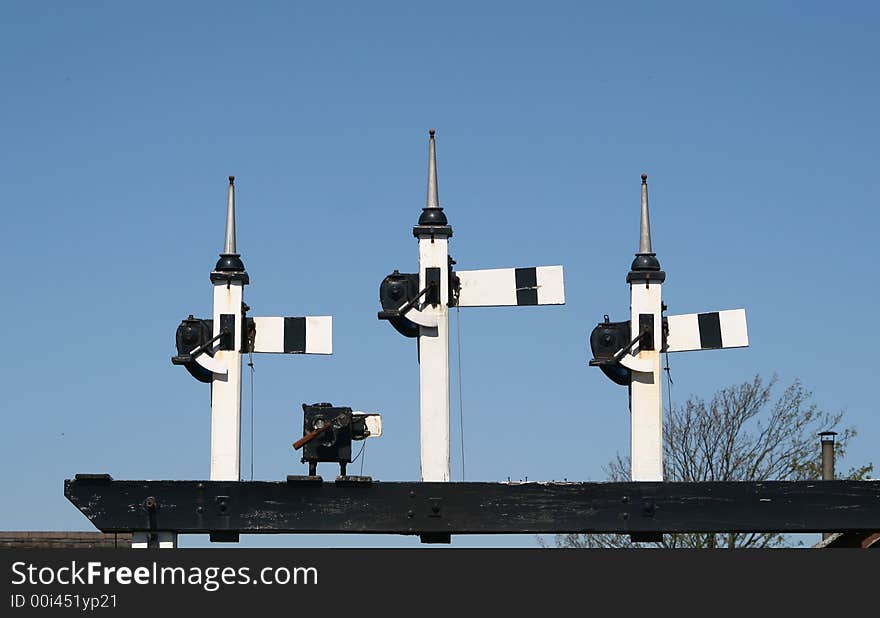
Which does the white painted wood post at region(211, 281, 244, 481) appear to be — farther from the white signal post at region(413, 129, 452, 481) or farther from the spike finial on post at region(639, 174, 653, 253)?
the spike finial on post at region(639, 174, 653, 253)

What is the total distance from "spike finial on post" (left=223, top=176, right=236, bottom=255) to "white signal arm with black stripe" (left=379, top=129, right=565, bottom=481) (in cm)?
203

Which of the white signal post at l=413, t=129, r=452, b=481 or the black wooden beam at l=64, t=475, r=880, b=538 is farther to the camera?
the white signal post at l=413, t=129, r=452, b=481

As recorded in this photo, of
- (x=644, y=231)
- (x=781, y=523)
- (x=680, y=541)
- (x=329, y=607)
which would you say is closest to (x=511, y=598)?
(x=329, y=607)

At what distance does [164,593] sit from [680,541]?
769 inches

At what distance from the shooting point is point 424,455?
1914 cm

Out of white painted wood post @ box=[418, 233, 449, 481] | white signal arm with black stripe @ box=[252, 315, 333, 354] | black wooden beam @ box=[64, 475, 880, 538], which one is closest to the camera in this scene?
black wooden beam @ box=[64, 475, 880, 538]

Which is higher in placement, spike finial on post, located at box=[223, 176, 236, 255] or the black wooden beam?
spike finial on post, located at box=[223, 176, 236, 255]

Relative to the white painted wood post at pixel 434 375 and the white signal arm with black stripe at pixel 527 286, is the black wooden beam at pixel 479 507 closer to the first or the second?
the white painted wood post at pixel 434 375

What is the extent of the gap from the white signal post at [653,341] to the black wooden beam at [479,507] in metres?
0.81

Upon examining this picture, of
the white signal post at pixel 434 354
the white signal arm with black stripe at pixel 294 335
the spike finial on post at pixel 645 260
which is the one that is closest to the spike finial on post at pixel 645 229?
the spike finial on post at pixel 645 260

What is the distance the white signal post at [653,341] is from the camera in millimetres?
19234

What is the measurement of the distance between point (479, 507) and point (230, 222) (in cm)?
483

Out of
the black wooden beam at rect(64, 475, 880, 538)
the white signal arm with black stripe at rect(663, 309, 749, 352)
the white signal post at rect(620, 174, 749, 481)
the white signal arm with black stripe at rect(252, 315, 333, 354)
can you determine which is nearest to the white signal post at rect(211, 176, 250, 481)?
the white signal arm with black stripe at rect(252, 315, 333, 354)

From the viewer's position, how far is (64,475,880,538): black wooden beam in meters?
18.4
